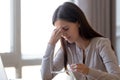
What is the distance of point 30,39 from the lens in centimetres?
241

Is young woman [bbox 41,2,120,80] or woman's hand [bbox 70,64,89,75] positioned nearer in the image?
woman's hand [bbox 70,64,89,75]

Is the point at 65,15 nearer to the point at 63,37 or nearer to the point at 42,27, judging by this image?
the point at 63,37

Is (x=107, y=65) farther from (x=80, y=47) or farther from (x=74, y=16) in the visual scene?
(x=74, y=16)

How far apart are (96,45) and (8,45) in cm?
103

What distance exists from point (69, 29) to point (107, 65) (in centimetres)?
31

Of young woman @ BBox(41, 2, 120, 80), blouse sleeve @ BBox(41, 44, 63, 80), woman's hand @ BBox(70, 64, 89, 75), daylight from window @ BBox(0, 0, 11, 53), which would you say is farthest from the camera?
daylight from window @ BBox(0, 0, 11, 53)

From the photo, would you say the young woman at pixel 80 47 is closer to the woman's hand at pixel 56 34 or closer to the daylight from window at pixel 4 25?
the woman's hand at pixel 56 34

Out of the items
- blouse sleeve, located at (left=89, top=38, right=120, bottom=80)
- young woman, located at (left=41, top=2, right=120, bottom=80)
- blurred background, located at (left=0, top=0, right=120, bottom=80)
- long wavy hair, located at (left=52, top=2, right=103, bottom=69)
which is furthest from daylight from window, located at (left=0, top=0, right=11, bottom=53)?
blouse sleeve, located at (left=89, top=38, right=120, bottom=80)

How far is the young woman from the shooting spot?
1.48 meters

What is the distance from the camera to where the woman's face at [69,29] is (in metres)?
1.54

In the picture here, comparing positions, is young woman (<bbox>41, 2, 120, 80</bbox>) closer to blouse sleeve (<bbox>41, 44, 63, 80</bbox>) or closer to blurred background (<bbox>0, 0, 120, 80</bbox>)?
blouse sleeve (<bbox>41, 44, 63, 80</bbox>)

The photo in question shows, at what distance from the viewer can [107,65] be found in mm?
1496

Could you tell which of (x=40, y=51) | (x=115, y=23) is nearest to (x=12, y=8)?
Result: (x=40, y=51)

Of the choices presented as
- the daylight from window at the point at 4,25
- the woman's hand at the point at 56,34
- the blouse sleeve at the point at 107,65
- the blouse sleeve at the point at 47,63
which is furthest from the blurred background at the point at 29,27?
the blouse sleeve at the point at 107,65
